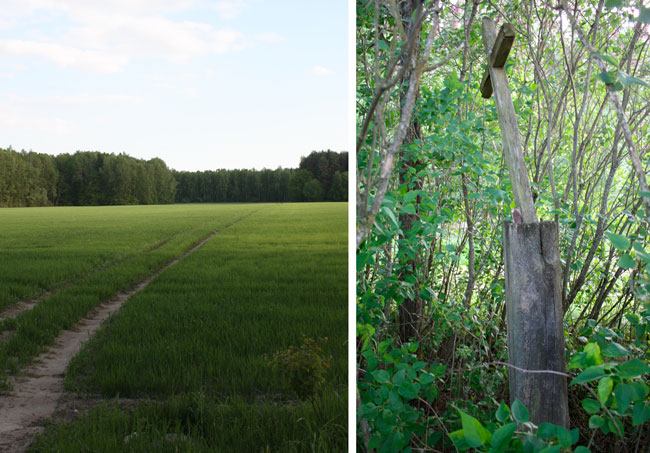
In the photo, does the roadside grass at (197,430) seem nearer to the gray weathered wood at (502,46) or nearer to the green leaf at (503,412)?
the green leaf at (503,412)

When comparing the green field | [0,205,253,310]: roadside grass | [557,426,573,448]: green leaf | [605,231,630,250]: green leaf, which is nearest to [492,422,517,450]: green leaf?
[557,426,573,448]: green leaf

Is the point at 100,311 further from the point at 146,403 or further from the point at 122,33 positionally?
the point at 122,33

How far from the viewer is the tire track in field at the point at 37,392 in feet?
4.71

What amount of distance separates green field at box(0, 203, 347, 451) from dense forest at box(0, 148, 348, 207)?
0.10 m

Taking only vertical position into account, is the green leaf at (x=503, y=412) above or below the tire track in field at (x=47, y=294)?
above

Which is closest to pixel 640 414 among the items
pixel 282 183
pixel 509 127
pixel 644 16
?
pixel 509 127

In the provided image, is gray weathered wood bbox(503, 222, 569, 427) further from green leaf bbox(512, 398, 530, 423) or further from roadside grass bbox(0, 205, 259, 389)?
roadside grass bbox(0, 205, 259, 389)

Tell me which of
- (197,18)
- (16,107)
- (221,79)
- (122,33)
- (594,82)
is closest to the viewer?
(594,82)

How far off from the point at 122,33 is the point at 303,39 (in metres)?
1.02

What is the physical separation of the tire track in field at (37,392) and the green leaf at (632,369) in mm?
1648

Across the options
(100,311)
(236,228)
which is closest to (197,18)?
(100,311)

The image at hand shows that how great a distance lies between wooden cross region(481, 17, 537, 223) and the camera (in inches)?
32.6

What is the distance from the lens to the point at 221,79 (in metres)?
2.52

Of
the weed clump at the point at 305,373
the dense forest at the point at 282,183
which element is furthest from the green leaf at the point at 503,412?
the dense forest at the point at 282,183
